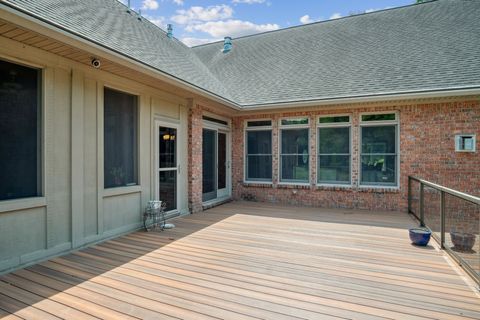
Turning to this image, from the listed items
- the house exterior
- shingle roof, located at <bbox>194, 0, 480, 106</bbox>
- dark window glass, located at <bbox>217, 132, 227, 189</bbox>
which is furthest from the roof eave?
dark window glass, located at <bbox>217, 132, 227, 189</bbox>

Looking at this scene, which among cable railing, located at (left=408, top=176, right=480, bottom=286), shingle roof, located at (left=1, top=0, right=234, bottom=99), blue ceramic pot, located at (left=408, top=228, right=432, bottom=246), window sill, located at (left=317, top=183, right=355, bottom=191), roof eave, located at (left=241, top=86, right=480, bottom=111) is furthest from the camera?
window sill, located at (left=317, top=183, right=355, bottom=191)

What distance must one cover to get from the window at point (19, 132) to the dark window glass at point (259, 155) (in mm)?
6011

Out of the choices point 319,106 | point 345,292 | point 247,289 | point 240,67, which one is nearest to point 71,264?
point 247,289

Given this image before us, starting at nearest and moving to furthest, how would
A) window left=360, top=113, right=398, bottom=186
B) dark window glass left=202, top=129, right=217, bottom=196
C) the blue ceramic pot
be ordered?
the blue ceramic pot
window left=360, top=113, right=398, bottom=186
dark window glass left=202, top=129, right=217, bottom=196

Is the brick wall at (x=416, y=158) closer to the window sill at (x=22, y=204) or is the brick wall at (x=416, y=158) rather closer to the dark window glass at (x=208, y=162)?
the dark window glass at (x=208, y=162)

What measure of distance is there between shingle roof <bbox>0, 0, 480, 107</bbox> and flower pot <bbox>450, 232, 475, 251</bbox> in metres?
3.90

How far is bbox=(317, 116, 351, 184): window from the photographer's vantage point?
311 inches

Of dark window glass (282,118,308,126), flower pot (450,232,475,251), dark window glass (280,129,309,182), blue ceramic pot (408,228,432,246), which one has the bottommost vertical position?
Result: blue ceramic pot (408,228,432,246)

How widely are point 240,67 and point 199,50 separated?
3.53 m

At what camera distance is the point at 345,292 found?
296 centimetres

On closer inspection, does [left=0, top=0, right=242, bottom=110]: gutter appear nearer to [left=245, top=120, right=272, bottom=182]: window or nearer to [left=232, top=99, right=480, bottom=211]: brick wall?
[left=245, top=120, right=272, bottom=182]: window

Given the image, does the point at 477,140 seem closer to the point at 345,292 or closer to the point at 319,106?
the point at 319,106

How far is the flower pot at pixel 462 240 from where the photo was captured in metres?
3.56

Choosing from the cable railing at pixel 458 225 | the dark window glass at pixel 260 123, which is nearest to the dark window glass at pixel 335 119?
the dark window glass at pixel 260 123
